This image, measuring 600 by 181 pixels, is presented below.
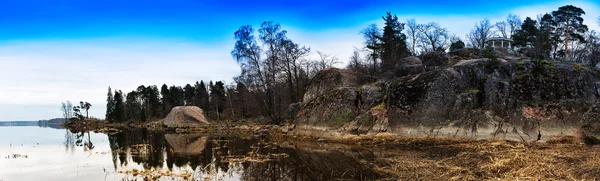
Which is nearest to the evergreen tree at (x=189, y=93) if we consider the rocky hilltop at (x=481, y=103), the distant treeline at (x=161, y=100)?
the distant treeline at (x=161, y=100)

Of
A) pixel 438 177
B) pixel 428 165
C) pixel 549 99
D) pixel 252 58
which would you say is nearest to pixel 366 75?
pixel 252 58

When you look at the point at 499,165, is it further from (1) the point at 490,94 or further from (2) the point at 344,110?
(2) the point at 344,110

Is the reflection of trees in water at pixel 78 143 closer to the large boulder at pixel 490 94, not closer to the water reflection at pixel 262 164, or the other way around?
the water reflection at pixel 262 164

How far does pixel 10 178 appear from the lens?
14125 millimetres

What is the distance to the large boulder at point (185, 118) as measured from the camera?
5394 cm

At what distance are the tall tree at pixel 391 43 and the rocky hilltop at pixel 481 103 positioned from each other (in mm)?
8980

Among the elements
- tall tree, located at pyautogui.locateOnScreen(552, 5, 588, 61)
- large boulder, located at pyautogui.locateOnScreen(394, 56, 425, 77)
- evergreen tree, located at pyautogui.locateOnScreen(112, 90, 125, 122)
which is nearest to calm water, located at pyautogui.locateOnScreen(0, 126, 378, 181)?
large boulder, located at pyautogui.locateOnScreen(394, 56, 425, 77)

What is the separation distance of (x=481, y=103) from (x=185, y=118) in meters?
40.9

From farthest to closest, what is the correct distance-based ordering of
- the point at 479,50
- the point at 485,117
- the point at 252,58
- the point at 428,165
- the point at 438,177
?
the point at 252,58 → the point at 479,50 → the point at 485,117 → the point at 428,165 → the point at 438,177

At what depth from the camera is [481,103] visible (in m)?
23.3

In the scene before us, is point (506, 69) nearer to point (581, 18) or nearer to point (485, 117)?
point (485, 117)

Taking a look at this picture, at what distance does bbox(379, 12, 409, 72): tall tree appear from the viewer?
124 feet

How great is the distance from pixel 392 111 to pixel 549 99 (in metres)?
8.77

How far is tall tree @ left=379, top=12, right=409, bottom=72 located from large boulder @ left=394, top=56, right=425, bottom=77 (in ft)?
17.3
